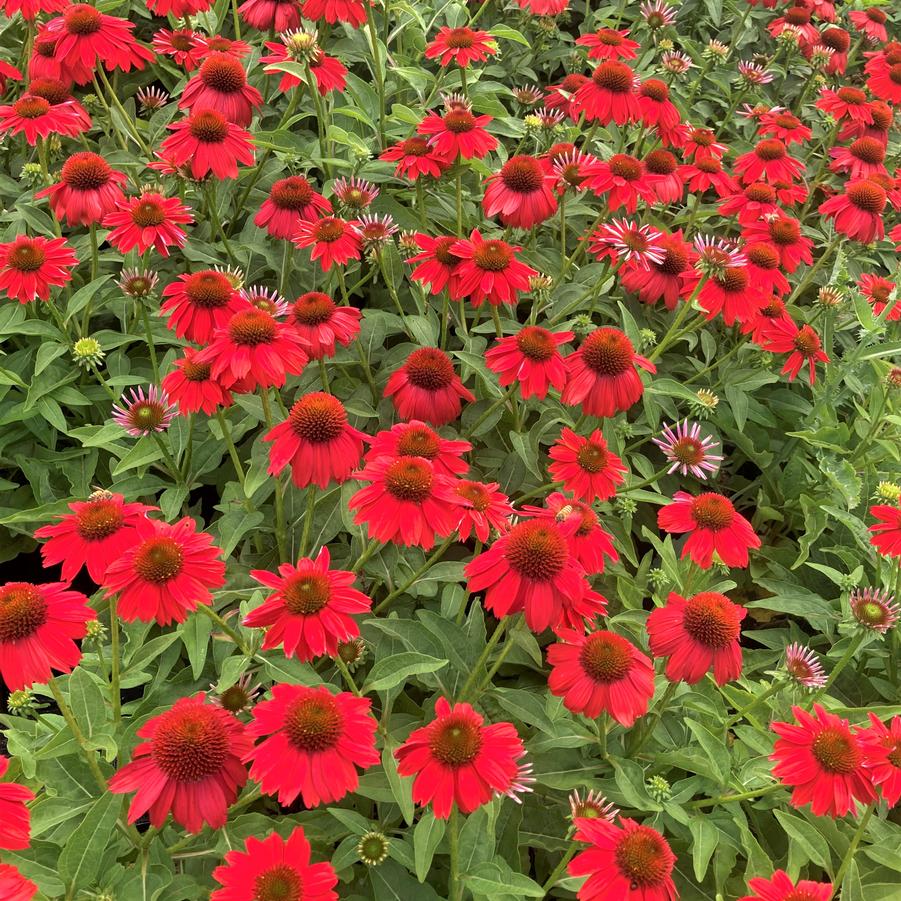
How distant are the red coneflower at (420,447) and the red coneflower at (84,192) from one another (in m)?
1.23

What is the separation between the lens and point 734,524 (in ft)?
6.14

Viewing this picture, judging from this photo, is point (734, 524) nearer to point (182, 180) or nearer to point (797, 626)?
point (797, 626)

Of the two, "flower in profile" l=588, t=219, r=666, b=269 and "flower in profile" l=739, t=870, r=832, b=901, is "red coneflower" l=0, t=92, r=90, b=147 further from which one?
"flower in profile" l=739, t=870, r=832, b=901

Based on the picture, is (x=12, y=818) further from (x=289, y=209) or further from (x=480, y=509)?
(x=289, y=209)

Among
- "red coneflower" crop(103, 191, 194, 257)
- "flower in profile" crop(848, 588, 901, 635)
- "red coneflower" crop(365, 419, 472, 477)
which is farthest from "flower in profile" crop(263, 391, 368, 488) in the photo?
"flower in profile" crop(848, 588, 901, 635)

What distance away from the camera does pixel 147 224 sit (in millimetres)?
2154

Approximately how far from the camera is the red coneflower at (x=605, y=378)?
1997 millimetres

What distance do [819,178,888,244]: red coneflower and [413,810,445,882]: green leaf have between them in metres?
2.47

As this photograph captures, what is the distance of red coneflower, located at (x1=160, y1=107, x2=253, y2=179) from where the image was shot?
2.26 metres

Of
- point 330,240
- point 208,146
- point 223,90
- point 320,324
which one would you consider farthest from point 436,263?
point 223,90

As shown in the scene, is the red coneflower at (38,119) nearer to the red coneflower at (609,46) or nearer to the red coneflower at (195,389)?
the red coneflower at (195,389)

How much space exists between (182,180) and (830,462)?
2254mm

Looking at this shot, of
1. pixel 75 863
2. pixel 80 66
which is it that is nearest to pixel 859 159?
pixel 80 66

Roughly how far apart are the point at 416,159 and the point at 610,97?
78cm
